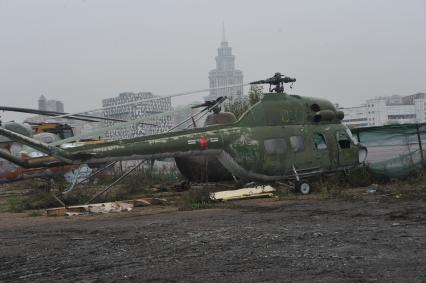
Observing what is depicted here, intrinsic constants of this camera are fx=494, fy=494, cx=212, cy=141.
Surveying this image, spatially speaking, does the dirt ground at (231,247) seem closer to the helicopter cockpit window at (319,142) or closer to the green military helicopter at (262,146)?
the green military helicopter at (262,146)

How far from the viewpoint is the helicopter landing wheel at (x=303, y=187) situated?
1340 centimetres

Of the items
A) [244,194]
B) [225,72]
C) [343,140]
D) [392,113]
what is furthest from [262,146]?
[392,113]

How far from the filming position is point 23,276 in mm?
4965

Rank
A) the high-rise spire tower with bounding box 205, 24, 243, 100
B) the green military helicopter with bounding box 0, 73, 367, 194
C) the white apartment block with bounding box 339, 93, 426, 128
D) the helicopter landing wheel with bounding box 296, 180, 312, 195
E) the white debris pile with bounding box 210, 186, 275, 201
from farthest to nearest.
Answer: the white apartment block with bounding box 339, 93, 426, 128 < the high-rise spire tower with bounding box 205, 24, 243, 100 < the helicopter landing wheel with bounding box 296, 180, 312, 195 < the white debris pile with bounding box 210, 186, 275, 201 < the green military helicopter with bounding box 0, 73, 367, 194

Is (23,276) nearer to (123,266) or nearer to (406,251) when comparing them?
(123,266)

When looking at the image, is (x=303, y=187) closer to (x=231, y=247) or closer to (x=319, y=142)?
(x=319, y=142)

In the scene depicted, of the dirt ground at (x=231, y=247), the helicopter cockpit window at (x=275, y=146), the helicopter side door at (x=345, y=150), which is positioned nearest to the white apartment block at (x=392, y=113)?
the helicopter side door at (x=345, y=150)

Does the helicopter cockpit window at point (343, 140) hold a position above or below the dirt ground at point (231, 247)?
above

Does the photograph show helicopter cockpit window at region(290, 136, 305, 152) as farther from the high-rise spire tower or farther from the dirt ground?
the high-rise spire tower

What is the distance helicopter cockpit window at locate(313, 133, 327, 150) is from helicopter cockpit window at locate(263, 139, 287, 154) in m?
1.17

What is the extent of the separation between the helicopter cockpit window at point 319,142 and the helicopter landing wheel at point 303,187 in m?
1.41

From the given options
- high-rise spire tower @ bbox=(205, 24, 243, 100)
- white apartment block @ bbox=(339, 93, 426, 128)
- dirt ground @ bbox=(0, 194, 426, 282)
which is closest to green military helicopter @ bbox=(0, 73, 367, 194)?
dirt ground @ bbox=(0, 194, 426, 282)

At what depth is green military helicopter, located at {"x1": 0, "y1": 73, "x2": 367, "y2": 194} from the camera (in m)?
11.6

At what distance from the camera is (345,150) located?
1502cm
